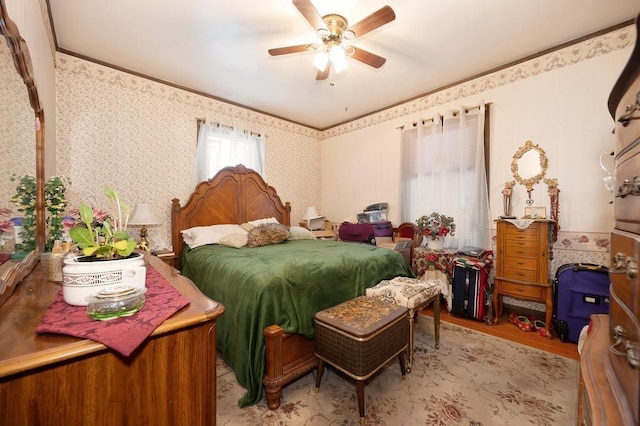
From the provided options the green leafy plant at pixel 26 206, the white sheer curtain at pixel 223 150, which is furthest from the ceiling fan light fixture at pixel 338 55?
the white sheer curtain at pixel 223 150

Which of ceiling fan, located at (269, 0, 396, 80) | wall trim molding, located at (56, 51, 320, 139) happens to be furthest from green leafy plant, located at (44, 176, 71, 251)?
wall trim molding, located at (56, 51, 320, 139)

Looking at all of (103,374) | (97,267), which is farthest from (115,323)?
(97,267)

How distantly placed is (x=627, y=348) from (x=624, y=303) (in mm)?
126

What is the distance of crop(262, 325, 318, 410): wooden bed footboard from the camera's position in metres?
1.65

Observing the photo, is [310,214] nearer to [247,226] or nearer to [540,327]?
[247,226]

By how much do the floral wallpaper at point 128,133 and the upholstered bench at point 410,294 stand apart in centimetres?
266

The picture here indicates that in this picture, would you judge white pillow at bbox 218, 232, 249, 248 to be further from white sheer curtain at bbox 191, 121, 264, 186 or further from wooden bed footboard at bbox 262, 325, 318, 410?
wooden bed footboard at bbox 262, 325, 318, 410

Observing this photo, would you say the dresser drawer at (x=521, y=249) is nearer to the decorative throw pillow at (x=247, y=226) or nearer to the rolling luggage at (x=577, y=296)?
the rolling luggage at (x=577, y=296)

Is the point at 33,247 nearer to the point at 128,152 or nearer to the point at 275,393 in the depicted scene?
the point at 275,393

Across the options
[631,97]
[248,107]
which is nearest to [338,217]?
[248,107]

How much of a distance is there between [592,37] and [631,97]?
2.83 metres

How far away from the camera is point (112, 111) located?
2996 millimetres

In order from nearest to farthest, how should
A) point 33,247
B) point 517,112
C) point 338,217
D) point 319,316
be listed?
1. point 33,247
2. point 319,316
3. point 517,112
4. point 338,217

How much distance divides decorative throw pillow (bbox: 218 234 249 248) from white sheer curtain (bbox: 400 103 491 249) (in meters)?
2.27
